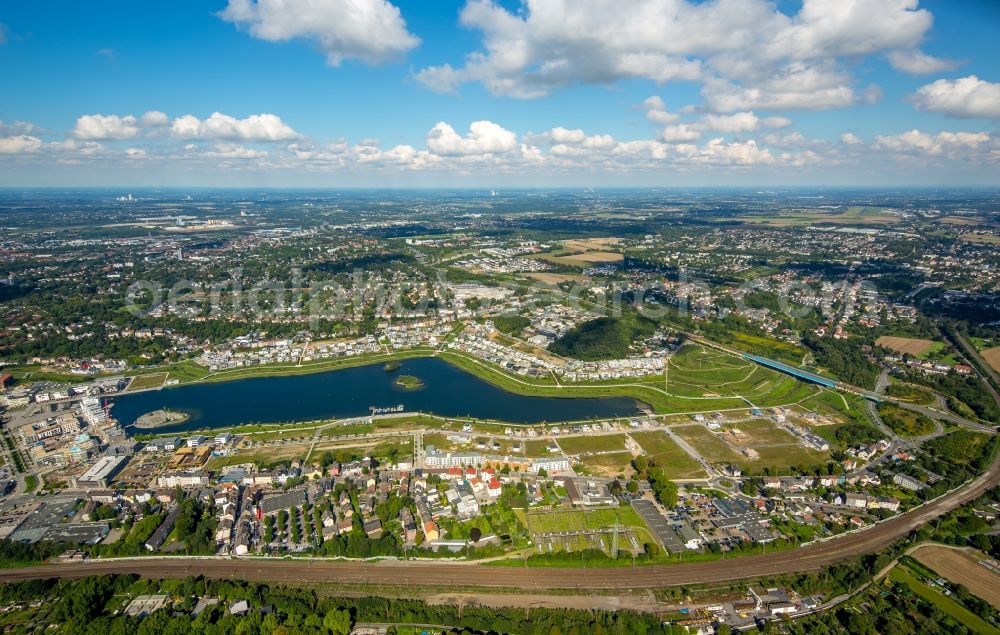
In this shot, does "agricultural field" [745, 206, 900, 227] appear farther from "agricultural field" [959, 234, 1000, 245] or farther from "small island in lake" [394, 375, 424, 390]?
"small island in lake" [394, 375, 424, 390]

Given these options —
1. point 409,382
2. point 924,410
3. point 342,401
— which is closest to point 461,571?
point 342,401

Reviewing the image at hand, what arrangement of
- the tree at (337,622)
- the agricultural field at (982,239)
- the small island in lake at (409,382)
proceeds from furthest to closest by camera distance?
the agricultural field at (982,239)
the small island in lake at (409,382)
the tree at (337,622)

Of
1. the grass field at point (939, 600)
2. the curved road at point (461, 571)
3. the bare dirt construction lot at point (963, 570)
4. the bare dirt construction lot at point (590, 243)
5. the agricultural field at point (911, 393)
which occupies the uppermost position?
the bare dirt construction lot at point (590, 243)

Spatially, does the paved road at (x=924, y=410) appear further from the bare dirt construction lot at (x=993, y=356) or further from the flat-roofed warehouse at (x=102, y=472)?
the flat-roofed warehouse at (x=102, y=472)

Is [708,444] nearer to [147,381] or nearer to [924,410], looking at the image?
[924,410]

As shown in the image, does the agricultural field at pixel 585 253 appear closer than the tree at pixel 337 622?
No

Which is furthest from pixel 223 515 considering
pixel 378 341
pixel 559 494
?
pixel 378 341

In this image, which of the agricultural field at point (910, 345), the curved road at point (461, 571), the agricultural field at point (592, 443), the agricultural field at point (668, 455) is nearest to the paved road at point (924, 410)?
the agricultural field at point (910, 345)

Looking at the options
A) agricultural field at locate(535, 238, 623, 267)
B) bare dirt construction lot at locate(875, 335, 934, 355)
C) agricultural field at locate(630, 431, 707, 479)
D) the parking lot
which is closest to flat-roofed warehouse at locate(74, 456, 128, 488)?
the parking lot
